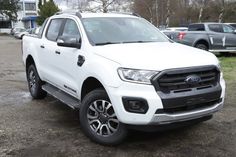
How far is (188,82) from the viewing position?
448 centimetres

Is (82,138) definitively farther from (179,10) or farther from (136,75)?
(179,10)

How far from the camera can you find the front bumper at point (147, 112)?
14.1 ft

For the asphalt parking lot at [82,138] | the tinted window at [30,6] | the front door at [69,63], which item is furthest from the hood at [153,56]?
the tinted window at [30,6]

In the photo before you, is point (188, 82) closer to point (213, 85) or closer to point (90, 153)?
Result: point (213, 85)

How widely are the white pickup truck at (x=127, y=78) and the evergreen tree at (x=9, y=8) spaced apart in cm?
6302

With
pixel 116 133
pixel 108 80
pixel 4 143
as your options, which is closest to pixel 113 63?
pixel 108 80

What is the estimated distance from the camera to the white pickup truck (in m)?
4.36

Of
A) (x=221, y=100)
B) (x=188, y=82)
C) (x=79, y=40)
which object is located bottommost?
(x=221, y=100)

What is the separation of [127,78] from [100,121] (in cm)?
85

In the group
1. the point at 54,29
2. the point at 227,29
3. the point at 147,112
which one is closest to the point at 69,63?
the point at 54,29

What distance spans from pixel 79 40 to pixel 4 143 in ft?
6.11

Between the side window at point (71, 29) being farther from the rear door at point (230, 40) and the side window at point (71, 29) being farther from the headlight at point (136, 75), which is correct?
the rear door at point (230, 40)

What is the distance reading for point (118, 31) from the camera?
5.89m

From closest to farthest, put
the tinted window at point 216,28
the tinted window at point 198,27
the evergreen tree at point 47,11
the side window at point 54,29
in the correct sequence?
1. the side window at point 54,29
2. the tinted window at point 216,28
3. the tinted window at point 198,27
4. the evergreen tree at point 47,11
